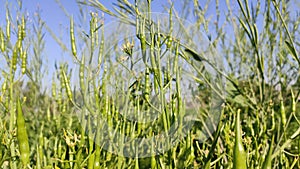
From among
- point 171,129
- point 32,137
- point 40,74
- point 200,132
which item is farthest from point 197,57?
point 40,74

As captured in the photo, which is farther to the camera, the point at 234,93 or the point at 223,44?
the point at 223,44

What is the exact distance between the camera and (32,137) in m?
1.81

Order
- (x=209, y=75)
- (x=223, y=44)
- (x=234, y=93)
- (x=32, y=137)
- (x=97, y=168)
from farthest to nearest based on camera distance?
(x=32, y=137) < (x=223, y=44) < (x=234, y=93) < (x=209, y=75) < (x=97, y=168)

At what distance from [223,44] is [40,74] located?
3.10ft

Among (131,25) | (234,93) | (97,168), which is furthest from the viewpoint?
(234,93)

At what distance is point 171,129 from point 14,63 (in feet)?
0.94

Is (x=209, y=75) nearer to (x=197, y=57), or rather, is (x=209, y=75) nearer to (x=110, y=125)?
(x=197, y=57)

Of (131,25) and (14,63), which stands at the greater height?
(131,25)

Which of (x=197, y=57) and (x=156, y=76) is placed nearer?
(x=156, y=76)

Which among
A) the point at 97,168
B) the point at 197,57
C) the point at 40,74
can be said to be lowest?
the point at 97,168

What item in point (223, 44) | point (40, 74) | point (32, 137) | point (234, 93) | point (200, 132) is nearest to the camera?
point (200, 132)

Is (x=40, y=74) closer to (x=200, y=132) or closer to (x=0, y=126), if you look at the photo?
(x=200, y=132)

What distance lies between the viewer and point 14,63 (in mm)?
666

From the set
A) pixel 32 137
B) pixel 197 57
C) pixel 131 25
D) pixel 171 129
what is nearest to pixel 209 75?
pixel 197 57
